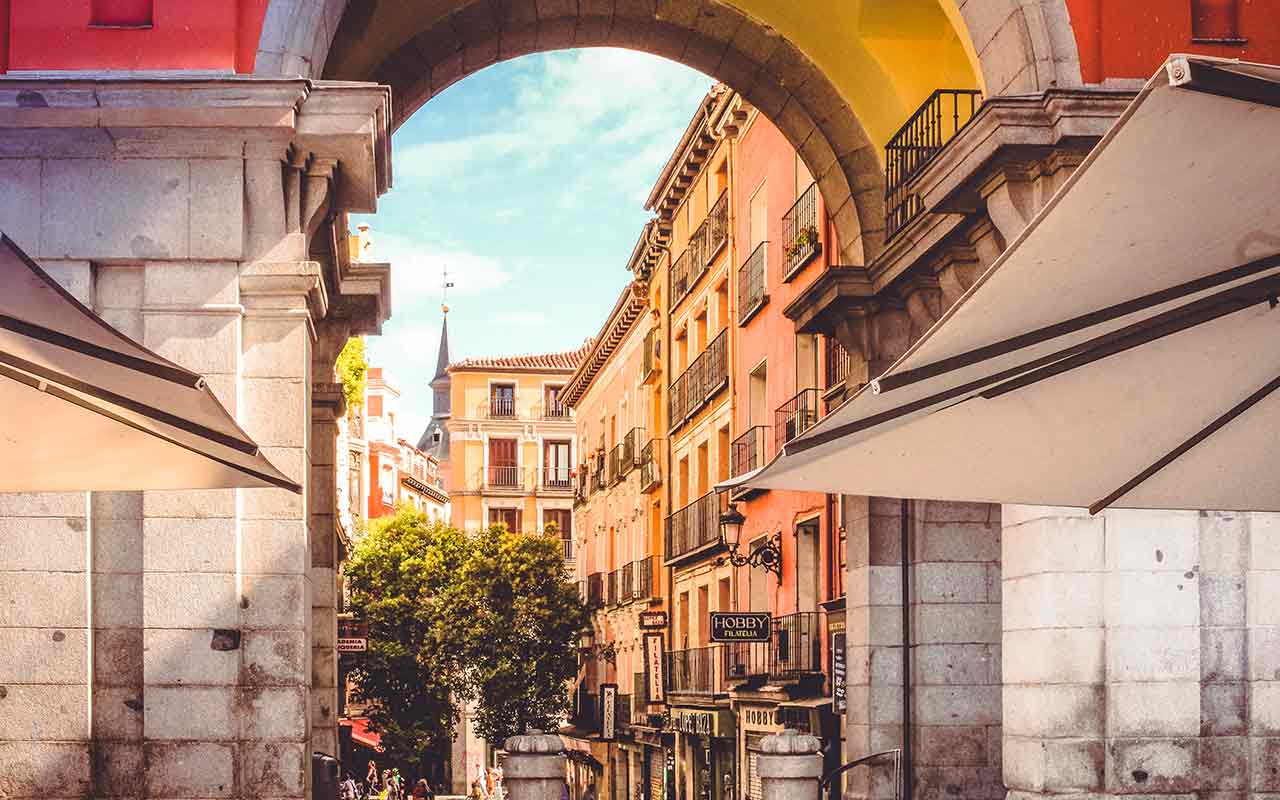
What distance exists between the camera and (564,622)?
52.7 metres

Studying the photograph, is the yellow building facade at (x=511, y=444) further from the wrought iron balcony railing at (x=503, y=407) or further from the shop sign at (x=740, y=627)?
the shop sign at (x=740, y=627)

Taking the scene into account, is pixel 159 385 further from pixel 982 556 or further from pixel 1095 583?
pixel 982 556

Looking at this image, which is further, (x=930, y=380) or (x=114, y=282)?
(x=114, y=282)

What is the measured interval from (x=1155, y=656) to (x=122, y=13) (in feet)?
24.7

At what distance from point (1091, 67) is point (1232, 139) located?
7.42m

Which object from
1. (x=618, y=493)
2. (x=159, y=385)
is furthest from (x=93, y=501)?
(x=618, y=493)

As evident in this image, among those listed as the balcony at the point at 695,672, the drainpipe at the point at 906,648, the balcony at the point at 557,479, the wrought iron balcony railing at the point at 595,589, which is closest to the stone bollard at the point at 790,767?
the drainpipe at the point at 906,648

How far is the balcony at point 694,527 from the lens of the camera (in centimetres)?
3559

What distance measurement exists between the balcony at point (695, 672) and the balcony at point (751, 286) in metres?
6.68

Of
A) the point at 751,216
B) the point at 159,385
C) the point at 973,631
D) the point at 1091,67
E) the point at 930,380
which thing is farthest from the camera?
the point at 751,216

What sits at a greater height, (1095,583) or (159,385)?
(159,385)

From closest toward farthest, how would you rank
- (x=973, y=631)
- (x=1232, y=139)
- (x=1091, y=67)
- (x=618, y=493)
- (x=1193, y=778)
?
(x=1232, y=139) → (x=1193, y=778) → (x=1091, y=67) → (x=973, y=631) → (x=618, y=493)

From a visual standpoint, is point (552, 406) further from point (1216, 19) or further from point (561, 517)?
point (1216, 19)

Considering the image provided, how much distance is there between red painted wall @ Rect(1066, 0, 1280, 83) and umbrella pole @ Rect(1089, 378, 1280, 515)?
6.00m
